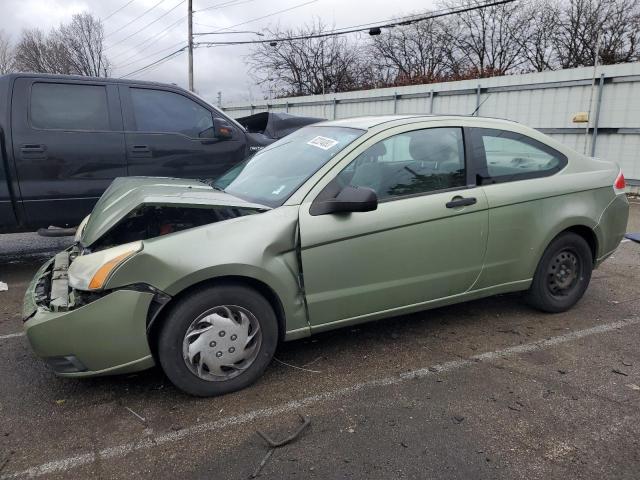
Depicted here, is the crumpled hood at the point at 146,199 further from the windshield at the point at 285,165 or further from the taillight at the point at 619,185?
the taillight at the point at 619,185

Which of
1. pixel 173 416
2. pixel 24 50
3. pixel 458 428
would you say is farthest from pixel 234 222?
pixel 24 50

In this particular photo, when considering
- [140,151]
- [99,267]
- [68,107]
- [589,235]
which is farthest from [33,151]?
[589,235]

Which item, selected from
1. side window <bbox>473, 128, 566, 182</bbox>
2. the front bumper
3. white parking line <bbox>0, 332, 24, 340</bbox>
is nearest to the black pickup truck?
white parking line <bbox>0, 332, 24, 340</bbox>

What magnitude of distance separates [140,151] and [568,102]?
9911 mm

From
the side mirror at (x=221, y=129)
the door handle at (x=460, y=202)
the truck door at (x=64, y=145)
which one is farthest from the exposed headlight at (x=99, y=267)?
the side mirror at (x=221, y=129)

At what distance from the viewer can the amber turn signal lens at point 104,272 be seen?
2602mm

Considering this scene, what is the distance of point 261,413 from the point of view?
2.78 metres

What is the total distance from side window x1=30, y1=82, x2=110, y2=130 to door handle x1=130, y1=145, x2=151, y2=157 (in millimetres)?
328

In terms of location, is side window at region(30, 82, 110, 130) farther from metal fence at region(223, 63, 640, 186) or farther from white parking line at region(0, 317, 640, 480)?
metal fence at region(223, 63, 640, 186)

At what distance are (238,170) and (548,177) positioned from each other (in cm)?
240

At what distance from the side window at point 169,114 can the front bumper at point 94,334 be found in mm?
3323

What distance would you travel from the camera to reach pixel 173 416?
2756 mm

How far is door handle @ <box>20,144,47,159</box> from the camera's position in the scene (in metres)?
4.98

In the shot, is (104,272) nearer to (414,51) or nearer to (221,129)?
(221,129)
